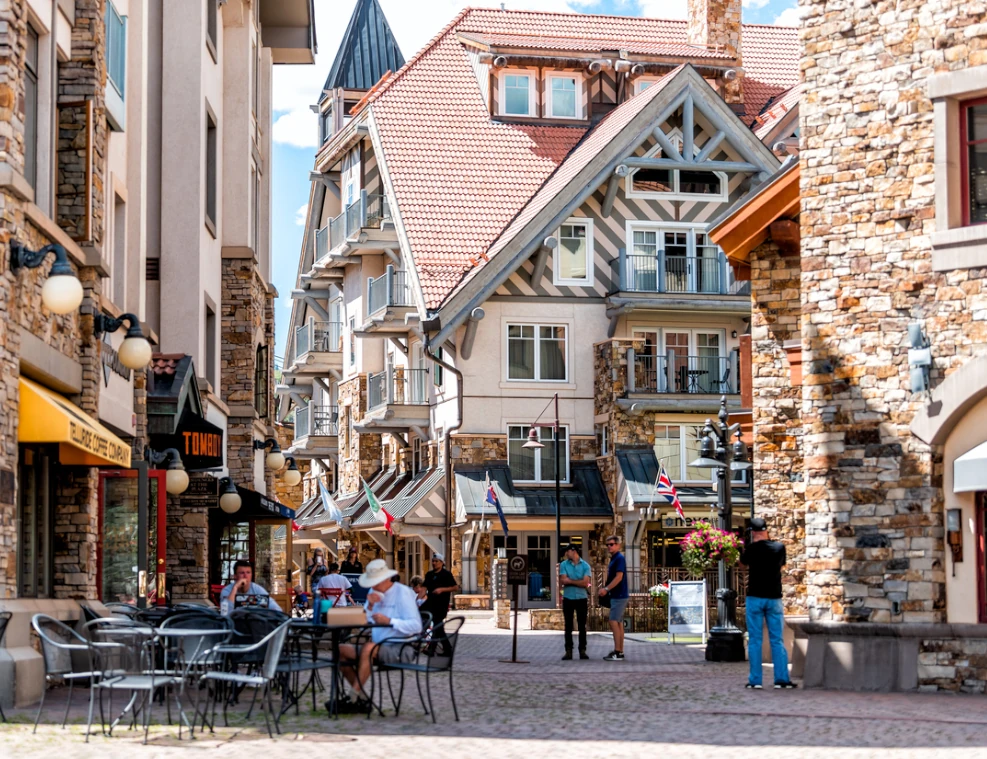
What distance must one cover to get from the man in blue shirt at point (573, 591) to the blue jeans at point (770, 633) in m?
6.74

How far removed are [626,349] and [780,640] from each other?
30.0 metres

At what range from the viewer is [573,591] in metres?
24.9

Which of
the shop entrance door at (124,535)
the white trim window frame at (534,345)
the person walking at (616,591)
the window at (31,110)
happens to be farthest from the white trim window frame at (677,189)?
the window at (31,110)

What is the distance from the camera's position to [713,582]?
4022 centimetres

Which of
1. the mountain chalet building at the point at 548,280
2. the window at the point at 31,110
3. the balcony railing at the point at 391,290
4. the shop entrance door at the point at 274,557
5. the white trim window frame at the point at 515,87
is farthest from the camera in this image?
the white trim window frame at the point at 515,87

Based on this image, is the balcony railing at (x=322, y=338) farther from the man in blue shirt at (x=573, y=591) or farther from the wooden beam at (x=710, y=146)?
the man in blue shirt at (x=573, y=591)

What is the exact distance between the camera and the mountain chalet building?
46781 mm

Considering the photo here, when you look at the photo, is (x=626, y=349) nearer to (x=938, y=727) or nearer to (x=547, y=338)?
(x=547, y=338)

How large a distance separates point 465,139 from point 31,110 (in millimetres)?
33649

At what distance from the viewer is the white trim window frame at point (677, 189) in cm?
4850

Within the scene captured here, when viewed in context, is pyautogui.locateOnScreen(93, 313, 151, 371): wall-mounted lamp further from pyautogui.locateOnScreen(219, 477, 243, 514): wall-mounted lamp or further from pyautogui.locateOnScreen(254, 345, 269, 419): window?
pyautogui.locateOnScreen(254, 345, 269, 419): window

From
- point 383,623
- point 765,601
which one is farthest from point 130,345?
point 765,601

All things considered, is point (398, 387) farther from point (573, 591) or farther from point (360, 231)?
point (573, 591)

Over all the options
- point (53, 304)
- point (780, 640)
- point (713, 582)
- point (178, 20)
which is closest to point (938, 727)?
point (780, 640)
